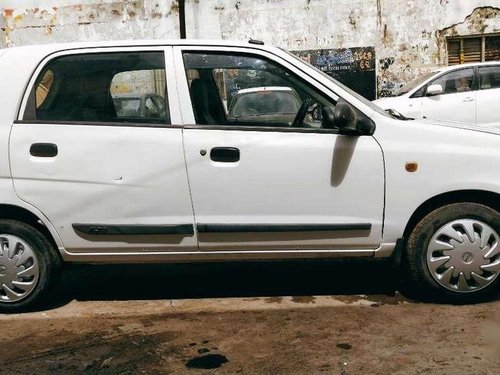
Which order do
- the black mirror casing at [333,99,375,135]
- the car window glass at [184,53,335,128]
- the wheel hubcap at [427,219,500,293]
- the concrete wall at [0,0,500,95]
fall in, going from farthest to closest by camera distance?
the concrete wall at [0,0,500,95], the car window glass at [184,53,335,128], the wheel hubcap at [427,219,500,293], the black mirror casing at [333,99,375,135]

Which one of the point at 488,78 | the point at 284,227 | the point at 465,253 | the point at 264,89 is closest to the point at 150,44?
the point at 264,89

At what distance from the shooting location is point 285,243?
12.5 feet

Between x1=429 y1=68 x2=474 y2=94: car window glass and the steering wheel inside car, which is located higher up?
x1=429 y1=68 x2=474 y2=94: car window glass

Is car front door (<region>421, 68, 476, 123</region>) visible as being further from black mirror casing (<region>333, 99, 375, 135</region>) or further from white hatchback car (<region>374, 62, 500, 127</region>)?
black mirror casing (<region>333, 99, 375, 135</region>)

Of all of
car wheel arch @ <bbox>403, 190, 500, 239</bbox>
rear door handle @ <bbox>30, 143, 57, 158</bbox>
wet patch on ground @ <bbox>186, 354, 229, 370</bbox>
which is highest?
rear door handle @ <bbox>30, 143, 57, 158</bbox>

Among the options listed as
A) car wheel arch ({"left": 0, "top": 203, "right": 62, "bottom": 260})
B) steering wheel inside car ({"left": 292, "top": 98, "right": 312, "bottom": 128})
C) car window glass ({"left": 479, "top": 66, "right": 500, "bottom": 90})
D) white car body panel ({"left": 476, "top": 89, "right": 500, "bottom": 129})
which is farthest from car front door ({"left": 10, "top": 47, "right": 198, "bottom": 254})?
car window glass ({"left": 479, "top": 66, "right": 500, "bottom": 90})

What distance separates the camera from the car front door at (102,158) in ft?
12.2

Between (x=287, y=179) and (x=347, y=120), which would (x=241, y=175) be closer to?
(x=287, y=179)

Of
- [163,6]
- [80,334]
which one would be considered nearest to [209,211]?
[80,334]

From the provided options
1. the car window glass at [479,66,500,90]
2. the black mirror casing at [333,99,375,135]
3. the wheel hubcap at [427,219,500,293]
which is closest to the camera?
the black mirror casing at [333,99,375,135]

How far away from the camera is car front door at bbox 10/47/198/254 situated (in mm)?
3732

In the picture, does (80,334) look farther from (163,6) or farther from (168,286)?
(163,6)

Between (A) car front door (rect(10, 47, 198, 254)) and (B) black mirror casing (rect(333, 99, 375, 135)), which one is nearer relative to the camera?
(B) black mirror casing (rect(333, 99, 375, 135))

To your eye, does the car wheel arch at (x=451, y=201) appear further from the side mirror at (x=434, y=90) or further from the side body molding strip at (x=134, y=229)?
the side mirror at (x=434, y=90)
